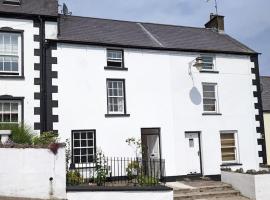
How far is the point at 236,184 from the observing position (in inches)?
665

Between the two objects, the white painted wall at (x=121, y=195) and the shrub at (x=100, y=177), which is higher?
the shrub at (x=100, y=177)

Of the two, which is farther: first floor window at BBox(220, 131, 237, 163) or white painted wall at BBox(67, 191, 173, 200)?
first floor window at BBox(220, 131, 237, 163)

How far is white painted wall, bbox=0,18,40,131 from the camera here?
52.1 ft

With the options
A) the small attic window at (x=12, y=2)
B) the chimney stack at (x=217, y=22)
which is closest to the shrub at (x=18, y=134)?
the small attic window at (x=12, y=2)

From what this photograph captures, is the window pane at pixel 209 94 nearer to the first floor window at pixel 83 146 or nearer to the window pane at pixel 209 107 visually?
the window pane at pixel 209 107

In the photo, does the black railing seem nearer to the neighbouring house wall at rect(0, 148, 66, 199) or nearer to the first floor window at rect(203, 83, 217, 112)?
the neighbouring house wall at rect(0, 148, 66, 199)

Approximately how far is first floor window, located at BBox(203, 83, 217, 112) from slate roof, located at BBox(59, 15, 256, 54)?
1985 millimetres

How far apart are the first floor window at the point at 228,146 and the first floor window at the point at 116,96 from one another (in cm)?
577

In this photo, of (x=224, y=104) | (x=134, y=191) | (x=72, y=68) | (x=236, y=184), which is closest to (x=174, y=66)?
(x=224, y=104)

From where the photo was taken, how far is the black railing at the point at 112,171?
15471 millimetres

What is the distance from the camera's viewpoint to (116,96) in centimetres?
1786

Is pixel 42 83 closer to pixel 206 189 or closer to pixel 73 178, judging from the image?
pixel 73 178

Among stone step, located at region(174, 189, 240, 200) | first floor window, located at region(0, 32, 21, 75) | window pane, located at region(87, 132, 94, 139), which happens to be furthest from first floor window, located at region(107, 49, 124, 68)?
stone step, located at region(174, 189, 240, 200)

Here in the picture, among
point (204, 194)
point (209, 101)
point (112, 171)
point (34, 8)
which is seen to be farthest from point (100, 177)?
point (34, 8)
